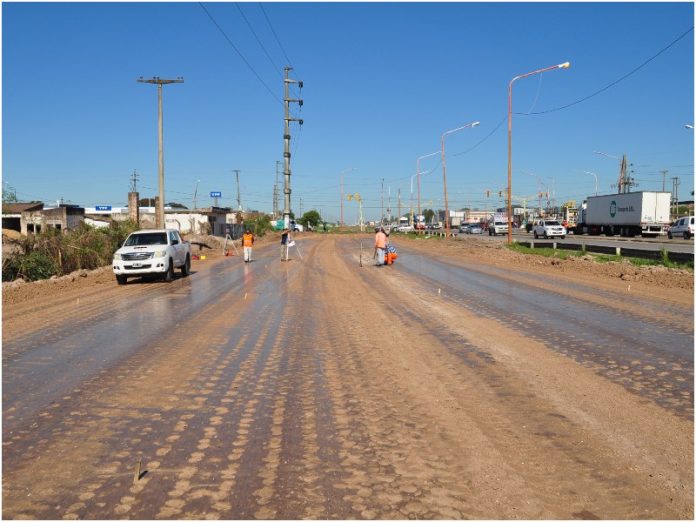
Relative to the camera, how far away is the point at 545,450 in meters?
4.80

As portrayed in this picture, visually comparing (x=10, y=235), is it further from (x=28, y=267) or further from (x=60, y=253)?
(x=28, y=267)

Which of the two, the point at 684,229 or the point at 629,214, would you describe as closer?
the point at 684,229

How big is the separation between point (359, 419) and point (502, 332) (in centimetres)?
504

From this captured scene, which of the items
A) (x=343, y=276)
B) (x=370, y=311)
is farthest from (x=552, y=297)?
(x=343, y=276)

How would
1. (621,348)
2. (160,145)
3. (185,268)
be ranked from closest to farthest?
(621,348)
(185,268)
(160,145)

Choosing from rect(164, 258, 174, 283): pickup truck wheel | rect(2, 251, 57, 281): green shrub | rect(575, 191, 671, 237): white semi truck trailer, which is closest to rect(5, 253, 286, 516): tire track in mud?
rect(164, 258, 174, 283): pickup truck wheel

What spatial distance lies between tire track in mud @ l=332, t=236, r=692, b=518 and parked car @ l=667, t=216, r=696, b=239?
4978 cm

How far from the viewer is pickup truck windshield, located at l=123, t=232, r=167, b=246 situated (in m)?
21.2

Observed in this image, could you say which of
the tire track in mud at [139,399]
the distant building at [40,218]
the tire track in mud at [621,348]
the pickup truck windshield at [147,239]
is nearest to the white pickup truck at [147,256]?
the pickup truck windshield at [147,239]

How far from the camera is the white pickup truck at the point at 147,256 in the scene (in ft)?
65.5

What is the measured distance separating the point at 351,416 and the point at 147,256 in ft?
52.3

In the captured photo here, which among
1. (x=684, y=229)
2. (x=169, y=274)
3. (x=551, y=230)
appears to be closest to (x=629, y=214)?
(x=684, y=229)

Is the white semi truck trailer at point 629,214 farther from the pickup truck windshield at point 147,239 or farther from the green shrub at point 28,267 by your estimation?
the green shrub at point 28,267

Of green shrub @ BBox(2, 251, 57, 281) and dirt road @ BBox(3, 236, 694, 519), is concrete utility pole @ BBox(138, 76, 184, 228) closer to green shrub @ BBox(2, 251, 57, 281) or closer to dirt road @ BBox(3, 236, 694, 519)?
green shrub @ BBox(2, 251, 57, 281)
